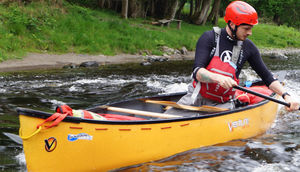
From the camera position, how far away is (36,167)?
3852mm

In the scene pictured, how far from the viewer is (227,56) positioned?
5.02 m

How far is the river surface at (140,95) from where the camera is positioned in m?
5.00

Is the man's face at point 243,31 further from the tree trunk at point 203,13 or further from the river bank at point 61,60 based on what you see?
the tree trunk at point 203,13

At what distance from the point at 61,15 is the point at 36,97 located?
9796mm

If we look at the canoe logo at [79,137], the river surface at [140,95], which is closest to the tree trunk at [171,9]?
the river surface at [140,95]

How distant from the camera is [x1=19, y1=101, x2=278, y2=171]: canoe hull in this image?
151 inches

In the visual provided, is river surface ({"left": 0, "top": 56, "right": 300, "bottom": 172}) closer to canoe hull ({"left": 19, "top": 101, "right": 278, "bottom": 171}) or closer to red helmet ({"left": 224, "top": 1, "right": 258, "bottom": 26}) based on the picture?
canoe hull ({"left": 19, "top": 101, "right": 278, "bottom": 171})

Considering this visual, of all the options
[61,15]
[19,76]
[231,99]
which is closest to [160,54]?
[61,15]

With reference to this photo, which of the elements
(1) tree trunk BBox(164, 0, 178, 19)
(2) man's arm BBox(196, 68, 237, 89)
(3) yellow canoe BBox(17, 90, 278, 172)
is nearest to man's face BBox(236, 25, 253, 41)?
(2) man's arm BBox(196, 68, 237, 89)

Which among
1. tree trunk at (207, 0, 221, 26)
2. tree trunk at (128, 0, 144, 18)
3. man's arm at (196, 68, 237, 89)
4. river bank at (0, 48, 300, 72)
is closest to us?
man's arm at (196, 68, 237, 89)

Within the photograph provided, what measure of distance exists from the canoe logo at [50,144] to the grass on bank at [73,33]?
9.91 meters

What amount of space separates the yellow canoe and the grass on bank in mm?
9817

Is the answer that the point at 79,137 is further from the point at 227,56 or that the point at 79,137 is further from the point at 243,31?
the point at 243,31

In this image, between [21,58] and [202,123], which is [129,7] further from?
[202,123]
